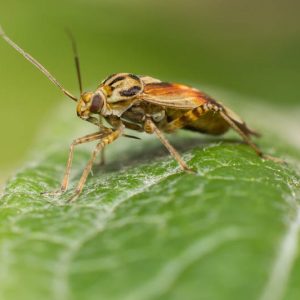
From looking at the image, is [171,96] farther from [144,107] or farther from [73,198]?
[73,198]

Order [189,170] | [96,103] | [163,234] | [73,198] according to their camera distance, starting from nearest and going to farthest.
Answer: [163,234]
[189,170]
[73,198]
[96,103]

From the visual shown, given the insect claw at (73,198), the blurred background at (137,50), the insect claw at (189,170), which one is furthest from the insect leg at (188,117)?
the blurred background at (137,50)

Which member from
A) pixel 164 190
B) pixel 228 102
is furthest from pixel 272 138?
pixel 164 190

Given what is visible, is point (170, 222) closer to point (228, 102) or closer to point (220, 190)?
point (220, 190)

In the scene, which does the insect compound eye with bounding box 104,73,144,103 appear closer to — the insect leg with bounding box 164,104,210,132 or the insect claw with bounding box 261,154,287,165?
the insect leg with bounding box 164,104,210,132

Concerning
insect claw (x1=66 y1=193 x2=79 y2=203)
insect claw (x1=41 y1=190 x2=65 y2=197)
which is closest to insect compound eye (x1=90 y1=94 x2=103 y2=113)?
insect claw (x1=41 y1=190 x2=65 y2=197)

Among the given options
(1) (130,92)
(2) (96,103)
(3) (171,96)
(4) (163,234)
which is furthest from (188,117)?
(4) (163,234)
